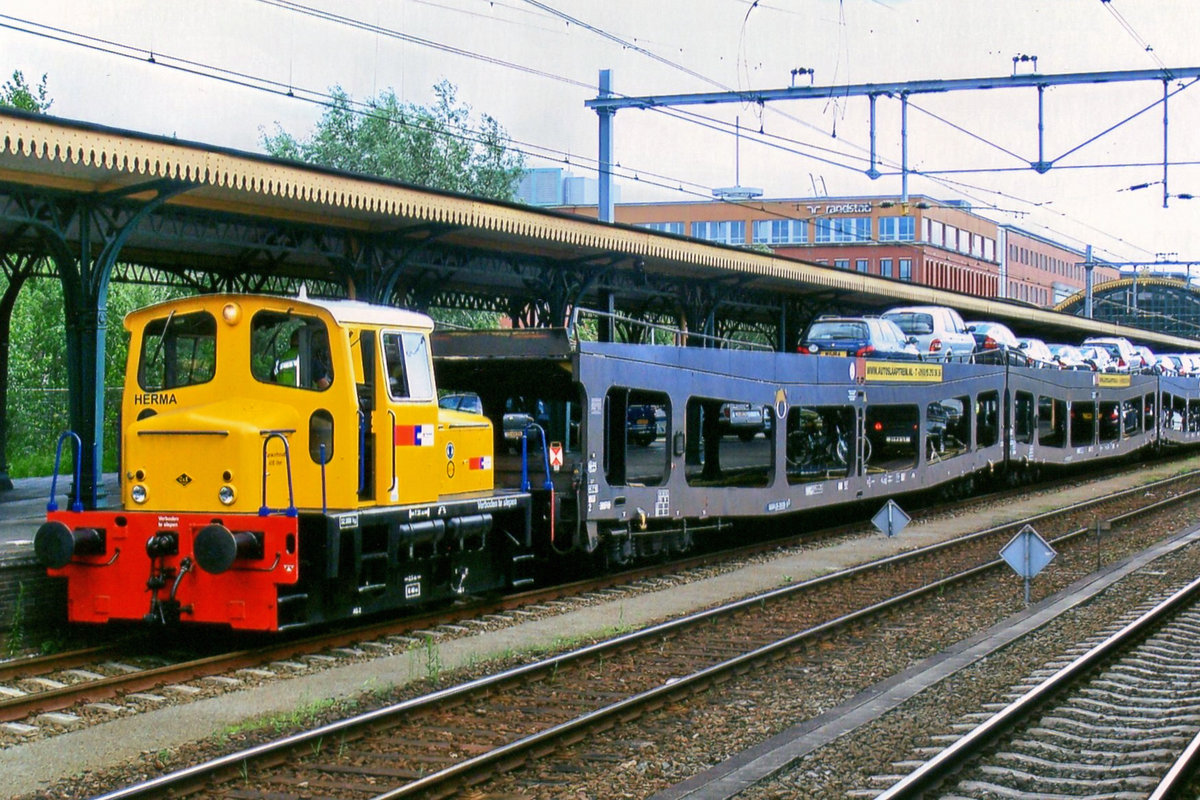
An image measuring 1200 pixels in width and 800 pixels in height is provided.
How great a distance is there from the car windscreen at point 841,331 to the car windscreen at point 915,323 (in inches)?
187

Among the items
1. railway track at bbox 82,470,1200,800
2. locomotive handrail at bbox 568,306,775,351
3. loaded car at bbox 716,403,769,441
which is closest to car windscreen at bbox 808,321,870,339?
locomotive handrail at bbox 568,306,775,351

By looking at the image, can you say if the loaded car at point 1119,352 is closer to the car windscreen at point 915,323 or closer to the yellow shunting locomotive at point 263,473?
the car windscreen at point 915,323

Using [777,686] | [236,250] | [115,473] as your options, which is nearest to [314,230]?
[236,250]

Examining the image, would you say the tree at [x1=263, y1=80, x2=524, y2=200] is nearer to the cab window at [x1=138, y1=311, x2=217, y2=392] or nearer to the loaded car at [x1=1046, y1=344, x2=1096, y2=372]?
the loaded car at [x1=1046, y1=344, x2=1096, y2=372]

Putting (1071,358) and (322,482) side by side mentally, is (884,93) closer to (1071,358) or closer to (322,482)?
(322,482)

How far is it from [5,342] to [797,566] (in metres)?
13.5

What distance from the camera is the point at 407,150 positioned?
50219 millimetres

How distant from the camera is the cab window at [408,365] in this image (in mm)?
11609

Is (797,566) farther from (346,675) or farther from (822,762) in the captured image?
(822,762)

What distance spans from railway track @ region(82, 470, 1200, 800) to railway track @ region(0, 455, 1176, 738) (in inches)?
71.7

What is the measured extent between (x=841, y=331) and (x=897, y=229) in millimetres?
59117

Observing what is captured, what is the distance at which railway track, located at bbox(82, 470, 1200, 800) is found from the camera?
24.6ft

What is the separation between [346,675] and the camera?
10375 millimetres

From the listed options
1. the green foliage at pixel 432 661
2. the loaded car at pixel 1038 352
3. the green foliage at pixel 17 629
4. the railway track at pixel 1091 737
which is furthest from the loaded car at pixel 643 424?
the loaded car at pixel 1038 352
